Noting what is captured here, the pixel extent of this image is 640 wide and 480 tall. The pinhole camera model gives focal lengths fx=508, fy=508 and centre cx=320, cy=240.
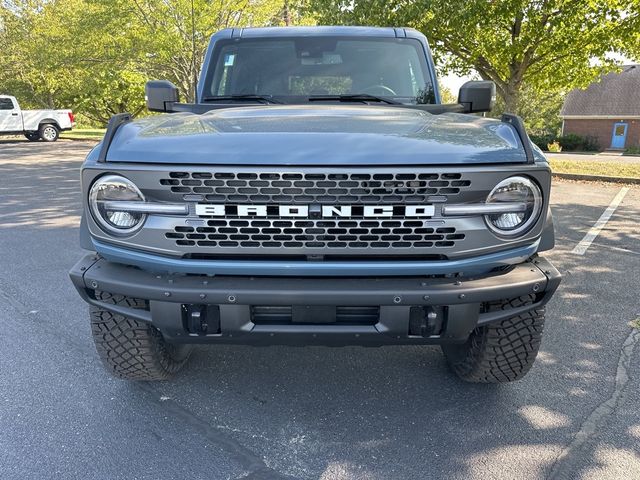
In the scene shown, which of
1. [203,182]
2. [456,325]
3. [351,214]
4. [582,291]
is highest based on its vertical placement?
[203,182]

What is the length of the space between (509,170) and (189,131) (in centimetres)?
141

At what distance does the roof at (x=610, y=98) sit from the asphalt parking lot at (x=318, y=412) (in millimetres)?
40620

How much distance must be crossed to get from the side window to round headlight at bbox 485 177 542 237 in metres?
26.2

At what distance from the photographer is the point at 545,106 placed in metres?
53.9

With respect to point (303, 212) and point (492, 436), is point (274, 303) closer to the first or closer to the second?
point (303, 212)

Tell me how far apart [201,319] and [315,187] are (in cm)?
73

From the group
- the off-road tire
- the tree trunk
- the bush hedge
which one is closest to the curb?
the tree trunk

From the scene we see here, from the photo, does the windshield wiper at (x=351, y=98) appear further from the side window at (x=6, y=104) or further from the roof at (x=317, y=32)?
the side window at (x=6, y=104)

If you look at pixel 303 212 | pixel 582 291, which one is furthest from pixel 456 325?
pixel 582 291

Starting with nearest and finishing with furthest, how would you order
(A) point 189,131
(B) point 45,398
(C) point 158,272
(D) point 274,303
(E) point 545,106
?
1. (D) point 274,303
2. (C) point 158,272
3. (A) point 189,131
4. (B) point 45,398
5. (E) point 545,106

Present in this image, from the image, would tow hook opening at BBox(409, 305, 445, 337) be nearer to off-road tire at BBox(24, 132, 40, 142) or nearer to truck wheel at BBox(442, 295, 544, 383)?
truck wheel at BBox(442, 295, 544, 383)

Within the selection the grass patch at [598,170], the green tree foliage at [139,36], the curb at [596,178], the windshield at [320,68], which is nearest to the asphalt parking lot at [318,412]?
the windshield at [320,68]

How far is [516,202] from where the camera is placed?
7.04ft

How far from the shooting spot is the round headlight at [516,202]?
213 centimetres
